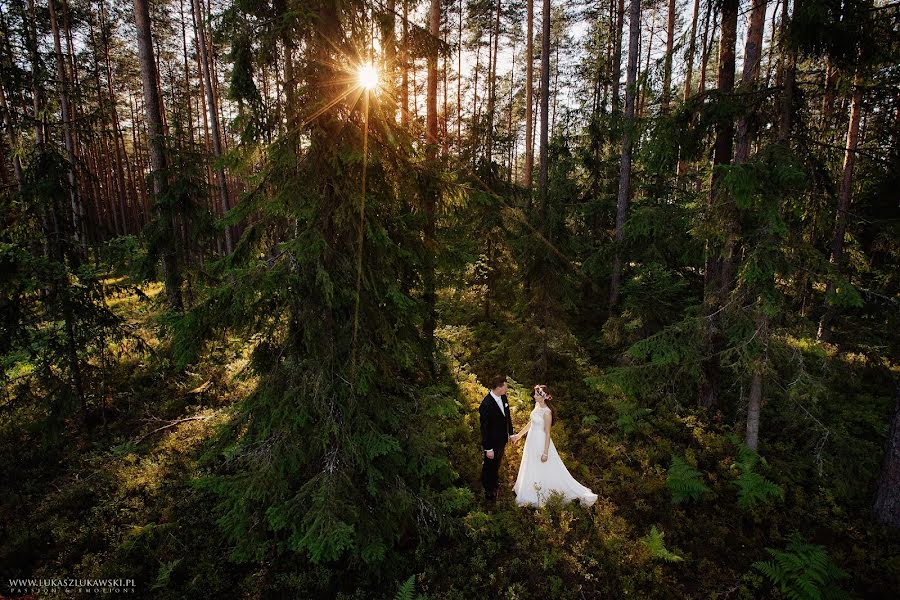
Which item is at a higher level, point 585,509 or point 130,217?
point 130,217

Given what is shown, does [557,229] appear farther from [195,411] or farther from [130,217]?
[130,217]

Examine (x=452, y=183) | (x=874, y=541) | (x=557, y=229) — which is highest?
(x=452, y=183)

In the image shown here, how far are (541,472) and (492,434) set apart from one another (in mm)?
1189

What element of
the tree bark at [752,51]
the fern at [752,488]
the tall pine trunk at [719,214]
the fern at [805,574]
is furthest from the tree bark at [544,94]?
the fern at [805,574]

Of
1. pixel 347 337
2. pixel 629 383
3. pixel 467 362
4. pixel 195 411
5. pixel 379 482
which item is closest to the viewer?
pixel 347 337

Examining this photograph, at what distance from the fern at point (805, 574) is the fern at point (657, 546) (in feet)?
3.53

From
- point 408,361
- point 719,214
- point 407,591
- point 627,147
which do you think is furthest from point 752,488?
point 627,147

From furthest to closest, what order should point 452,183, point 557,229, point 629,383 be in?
point 557,229 → point 629,383 → point 452,183

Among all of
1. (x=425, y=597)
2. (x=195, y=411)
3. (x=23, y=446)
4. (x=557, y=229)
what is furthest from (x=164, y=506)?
(x=557, y=229)

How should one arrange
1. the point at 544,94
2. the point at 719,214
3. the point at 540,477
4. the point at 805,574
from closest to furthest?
the point at 805,574
the point at 719,214
the point at 540,477
the point at 544,94

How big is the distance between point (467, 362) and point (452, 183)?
27.0 ft

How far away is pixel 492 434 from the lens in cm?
709

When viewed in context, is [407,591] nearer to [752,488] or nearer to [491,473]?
[491,473]

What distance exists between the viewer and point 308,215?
4215 millimetres
